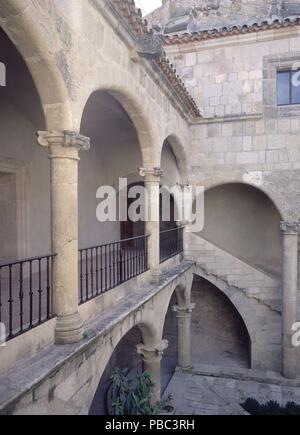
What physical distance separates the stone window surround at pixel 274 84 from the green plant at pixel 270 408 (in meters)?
6.87

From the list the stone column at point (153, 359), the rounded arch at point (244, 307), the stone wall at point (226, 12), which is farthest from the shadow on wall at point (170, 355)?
the stone wall at point (226, 12)

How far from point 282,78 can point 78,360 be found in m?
8.44

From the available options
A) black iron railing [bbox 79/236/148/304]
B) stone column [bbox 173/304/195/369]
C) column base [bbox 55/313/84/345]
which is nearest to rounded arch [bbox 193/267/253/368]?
stone column [bbox 173/304/195/369]

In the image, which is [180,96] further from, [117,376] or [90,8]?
[117,376]

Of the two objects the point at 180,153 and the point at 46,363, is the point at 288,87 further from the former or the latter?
the point at 46,363

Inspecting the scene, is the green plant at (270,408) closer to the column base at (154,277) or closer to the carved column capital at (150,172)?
the column base at (154,277)

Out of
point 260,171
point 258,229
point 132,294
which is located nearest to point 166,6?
point 260,171

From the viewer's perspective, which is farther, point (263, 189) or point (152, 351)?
point (263, 189)

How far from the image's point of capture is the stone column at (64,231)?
3391 millimetres

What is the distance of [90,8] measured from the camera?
3779 mm

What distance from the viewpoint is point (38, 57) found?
3064mm

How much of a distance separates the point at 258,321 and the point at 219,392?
6.97 ft

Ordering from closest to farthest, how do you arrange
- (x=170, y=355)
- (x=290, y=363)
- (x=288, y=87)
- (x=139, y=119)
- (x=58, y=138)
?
(x=58, y=138) → (x=139, y=119) → (x=290, y=363) → (x=288, y=87) → (x=170, y=355)

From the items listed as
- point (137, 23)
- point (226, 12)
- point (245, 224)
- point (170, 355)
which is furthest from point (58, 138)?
point (226, 12)
